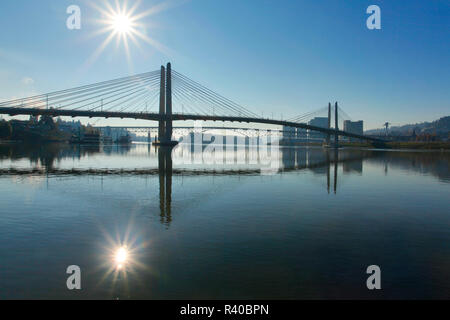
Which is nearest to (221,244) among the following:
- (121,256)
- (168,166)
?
(121,256)

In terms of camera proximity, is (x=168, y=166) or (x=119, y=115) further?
(x=119, y=115)

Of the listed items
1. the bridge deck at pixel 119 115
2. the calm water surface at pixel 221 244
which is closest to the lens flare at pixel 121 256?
the calm water surface at pixel 221 244

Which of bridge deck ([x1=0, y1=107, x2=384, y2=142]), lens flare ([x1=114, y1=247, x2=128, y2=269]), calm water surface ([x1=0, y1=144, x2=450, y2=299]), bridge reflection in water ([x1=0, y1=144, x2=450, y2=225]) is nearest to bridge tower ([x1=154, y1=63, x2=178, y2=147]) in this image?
bridge deck ([x1=0, y1=107, x2=384, y2=142])

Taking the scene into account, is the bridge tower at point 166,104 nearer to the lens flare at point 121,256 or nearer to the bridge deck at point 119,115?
the bridge deck at point 119,115

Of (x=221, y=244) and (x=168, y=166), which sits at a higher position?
(x=168, y=166)

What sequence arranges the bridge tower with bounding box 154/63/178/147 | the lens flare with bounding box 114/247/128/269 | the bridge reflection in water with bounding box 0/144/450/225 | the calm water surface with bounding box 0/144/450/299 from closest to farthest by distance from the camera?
the calm water surface with bounding box 0/144/450/299 → the lens flare with bounding box 114/247/128/269 → the bridge reflection in water with bounding box 0/144/450/225 → the bridge tower with bounding box 154/63/178/147

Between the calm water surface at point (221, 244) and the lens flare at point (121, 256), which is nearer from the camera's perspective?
the calm water surface at point (221, 244)

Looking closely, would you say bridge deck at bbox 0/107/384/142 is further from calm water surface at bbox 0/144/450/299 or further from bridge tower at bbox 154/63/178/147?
calm water surface at bbox 0/144/450/299

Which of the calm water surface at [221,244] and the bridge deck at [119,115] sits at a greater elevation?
the bridge deck at [119,115]

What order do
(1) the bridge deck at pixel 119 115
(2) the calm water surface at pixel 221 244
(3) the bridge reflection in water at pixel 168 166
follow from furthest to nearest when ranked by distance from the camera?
1. (1) the bridge deck at pixel 119 115
2. (3) the bridge reflection in water at pixel 168 166
3. (2) the calm water surface at pixel 221 244

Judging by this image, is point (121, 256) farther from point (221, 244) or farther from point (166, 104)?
point (166, 104)

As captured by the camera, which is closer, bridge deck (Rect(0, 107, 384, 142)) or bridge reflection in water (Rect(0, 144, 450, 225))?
bridge reflection in water (Rect(0, 144, 450, 225))

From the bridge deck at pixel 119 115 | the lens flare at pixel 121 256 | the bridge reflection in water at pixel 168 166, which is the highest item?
the bridge deck at pixel 119 115
